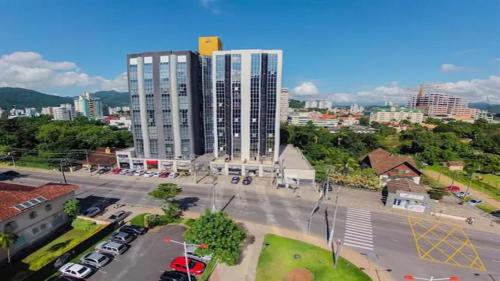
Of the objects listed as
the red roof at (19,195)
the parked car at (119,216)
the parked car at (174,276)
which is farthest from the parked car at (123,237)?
the red roof at (19,195)

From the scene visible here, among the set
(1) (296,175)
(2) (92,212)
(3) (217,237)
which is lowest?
(2) (92,212)

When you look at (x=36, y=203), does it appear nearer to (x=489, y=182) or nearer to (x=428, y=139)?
(x=489, y=182)

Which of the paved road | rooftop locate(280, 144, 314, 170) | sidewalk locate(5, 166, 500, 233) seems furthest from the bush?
rooftop locate(280, 144, 314, 170)

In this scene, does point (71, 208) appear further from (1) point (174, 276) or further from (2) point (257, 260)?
(2) point (257, 260)

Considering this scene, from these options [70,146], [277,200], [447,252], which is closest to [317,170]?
[277,200]

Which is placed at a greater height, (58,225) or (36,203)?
(36,203)

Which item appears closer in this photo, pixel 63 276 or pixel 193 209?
pixel 63 276

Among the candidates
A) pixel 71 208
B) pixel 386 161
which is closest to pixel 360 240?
pixel 386 161
